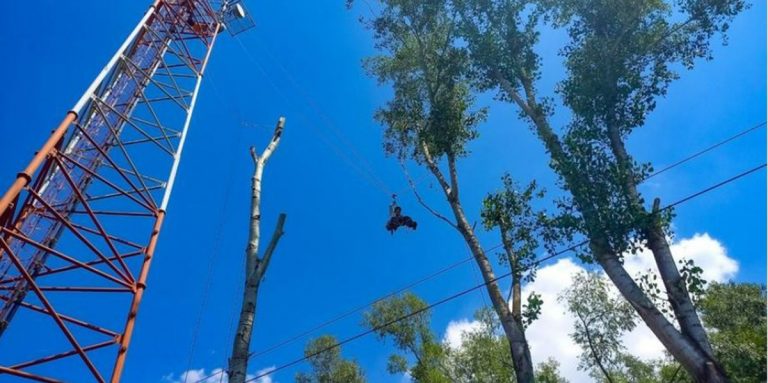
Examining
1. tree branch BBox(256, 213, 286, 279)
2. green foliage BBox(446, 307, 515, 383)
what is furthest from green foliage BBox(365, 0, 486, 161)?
green foliage BBox(446, 307, 515, 383)

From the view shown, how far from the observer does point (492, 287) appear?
8.80 m

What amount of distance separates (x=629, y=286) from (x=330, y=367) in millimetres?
21889

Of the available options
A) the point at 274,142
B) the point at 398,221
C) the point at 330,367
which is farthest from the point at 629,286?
the point at 330,367

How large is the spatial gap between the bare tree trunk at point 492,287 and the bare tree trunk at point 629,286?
1.89 metres

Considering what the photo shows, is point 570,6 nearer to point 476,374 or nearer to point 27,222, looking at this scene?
point 27,222

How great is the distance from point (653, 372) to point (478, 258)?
16566 millimetres

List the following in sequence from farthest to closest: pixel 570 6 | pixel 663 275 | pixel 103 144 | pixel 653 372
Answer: pixel 653 372
pixel 570 6
pixel 103 144
pixel 663 275

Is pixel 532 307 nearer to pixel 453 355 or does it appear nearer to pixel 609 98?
pixel 609 98

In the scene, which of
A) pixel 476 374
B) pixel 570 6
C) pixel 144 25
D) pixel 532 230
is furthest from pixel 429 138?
pixel 476 374

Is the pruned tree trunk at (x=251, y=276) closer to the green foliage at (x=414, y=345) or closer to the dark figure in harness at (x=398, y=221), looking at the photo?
the dark figure in harness at (x=398, y=221)

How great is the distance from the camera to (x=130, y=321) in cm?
680

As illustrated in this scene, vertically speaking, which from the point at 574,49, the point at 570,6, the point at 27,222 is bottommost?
the point at 27,222

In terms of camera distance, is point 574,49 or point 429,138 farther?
point 429,138

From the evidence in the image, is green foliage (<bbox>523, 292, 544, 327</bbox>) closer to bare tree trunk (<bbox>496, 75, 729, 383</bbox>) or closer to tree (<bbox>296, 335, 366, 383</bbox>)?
bare tree trunk (<bbox>496, 75, 729, 383</bbox>)
